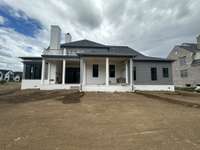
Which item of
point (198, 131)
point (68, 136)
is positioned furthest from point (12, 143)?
point (198, 131)

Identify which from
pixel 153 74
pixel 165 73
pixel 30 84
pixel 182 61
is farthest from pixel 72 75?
pixel 182 61

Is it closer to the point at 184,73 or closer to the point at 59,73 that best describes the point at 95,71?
the point at 59,73

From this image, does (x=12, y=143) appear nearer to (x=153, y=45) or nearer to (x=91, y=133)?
(x=91, y=133)

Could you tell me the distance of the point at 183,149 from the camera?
2.54 meters

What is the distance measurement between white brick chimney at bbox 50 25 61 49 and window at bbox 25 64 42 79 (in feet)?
10.3

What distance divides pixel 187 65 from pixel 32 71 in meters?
28.0

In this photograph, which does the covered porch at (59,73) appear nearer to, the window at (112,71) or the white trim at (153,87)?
the window at (112,71)

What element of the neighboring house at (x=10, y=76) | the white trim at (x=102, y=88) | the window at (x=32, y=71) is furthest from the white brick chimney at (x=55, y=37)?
the neighboring house at (x=10, y=76)

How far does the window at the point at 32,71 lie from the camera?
15.7m

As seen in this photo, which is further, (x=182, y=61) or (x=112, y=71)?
(x=182, y=61)

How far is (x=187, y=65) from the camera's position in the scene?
25.8 meters

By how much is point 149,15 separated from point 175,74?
57.7 ft

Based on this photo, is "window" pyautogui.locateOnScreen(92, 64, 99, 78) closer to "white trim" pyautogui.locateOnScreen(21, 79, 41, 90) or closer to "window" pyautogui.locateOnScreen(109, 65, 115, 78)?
"window" pyautogui.locateOnScreen(109, 65, 115, 78)

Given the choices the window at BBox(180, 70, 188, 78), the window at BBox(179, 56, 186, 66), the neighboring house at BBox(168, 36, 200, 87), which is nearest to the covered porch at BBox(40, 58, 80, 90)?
the neighboring house at BBox(168, 36, 200, 87)
